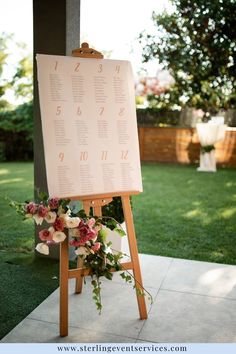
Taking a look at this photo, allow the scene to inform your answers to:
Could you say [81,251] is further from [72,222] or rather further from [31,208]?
[31,208]

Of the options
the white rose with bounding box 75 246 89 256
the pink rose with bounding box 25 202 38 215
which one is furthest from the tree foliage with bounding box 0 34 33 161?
the white rose with bounding box 75 246 89 256

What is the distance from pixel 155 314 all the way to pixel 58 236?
2.58ft

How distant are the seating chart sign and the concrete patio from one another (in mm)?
720

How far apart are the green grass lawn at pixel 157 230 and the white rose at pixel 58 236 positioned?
59cm

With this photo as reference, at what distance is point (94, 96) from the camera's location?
188 centimetres

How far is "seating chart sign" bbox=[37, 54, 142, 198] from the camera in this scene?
1790mm

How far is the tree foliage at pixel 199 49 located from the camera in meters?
6.88

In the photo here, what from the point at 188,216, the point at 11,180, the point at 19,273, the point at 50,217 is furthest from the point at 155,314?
the point at 11,180

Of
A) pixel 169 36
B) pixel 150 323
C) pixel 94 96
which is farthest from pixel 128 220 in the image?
pixel 169 36

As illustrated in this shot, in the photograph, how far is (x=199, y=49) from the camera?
723cm

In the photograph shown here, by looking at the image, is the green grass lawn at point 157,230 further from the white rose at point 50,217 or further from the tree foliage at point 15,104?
the tree foliage at point 15,104

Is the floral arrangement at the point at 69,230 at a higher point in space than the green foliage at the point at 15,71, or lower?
lower

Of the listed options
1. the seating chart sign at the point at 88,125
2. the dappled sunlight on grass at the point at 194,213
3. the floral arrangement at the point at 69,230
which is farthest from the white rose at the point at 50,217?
the dappled sunlight on grass at the point at 194,213

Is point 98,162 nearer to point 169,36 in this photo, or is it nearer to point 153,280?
point 153,280
